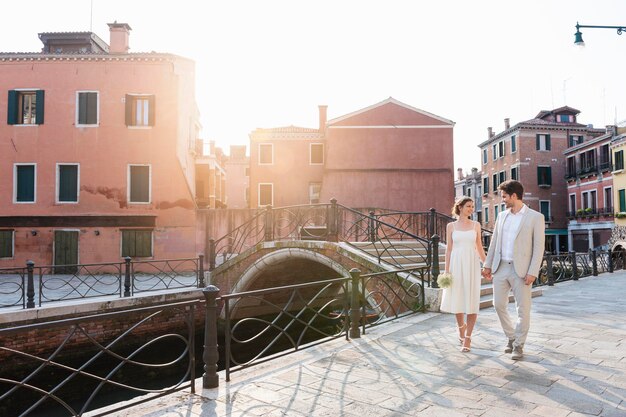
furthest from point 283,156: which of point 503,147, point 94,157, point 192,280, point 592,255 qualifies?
point 503,147

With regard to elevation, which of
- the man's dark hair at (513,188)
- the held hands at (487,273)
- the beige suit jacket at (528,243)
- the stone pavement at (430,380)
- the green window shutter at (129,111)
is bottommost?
the stone pavement at (430,380)

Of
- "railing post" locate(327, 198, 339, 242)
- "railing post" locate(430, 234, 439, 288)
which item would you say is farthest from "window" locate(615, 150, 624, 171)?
"railing post" locate(430, 234, 439, 288)

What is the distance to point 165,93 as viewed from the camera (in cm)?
2088

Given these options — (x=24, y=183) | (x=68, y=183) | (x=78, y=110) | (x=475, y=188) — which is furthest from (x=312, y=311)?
(x=475, y=188)

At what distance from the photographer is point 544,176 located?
127ft

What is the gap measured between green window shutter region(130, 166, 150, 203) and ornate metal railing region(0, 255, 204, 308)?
9.70 feet

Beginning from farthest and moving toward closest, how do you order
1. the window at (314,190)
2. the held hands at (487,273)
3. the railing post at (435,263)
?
1. the window at (314,190)
2. the railing post at (435,263)
3. the held hands at (487,273)

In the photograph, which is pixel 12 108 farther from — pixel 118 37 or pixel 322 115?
pixel 322 115

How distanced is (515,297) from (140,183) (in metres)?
18.6

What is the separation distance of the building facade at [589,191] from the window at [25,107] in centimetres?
3290

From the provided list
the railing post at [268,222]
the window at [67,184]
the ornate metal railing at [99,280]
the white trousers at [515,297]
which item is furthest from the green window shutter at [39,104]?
the white trousers at [515,297]

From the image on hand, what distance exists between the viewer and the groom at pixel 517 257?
194 inches

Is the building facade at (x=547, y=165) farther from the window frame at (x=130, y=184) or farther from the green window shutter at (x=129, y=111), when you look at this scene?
the green window shutter at (x=129, y=111)

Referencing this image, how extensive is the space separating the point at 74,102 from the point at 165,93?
3.86 m
